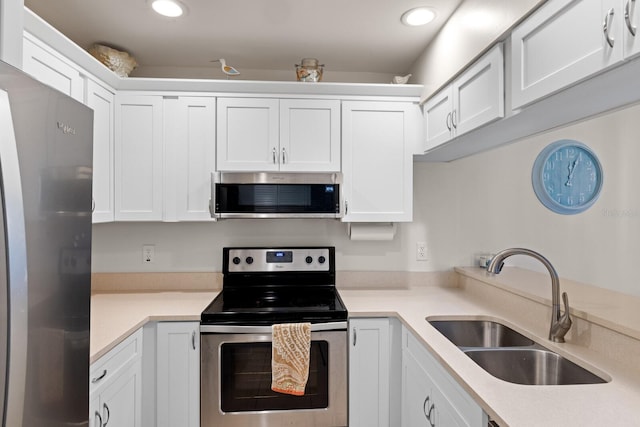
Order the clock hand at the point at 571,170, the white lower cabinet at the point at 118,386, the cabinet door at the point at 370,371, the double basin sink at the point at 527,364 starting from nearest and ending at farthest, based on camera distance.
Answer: the double basin sink at the point at 527,364 → the white lower cabinet at the point at 118,386 → the cabinet door at the point at 370,371 → the clock hand at the point at 571,170

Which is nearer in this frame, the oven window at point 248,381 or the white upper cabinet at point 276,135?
the oven window at point 248,381

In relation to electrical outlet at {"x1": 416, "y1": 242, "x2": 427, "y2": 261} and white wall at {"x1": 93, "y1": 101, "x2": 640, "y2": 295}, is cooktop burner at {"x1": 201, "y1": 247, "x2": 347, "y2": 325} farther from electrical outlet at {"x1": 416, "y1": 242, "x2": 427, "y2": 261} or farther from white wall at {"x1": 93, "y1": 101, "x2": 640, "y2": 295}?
electrical outlet at {"x1": 416, "y1": 242, "x2": 427, "y2": 261}

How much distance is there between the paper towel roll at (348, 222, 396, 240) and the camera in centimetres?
246

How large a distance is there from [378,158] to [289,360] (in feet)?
4.13

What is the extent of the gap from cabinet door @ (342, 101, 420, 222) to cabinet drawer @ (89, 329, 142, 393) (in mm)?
1291

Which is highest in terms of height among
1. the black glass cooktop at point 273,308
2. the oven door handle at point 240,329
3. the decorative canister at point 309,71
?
the decorative canister at point 309,71

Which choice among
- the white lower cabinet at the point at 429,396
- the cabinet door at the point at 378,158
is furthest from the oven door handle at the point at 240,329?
the cabinet door at the point at 378,158

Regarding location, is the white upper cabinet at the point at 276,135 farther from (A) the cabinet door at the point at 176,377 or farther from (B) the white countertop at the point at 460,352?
(A) the cabinet door at the point at 176,377

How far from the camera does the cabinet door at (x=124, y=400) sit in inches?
61.2

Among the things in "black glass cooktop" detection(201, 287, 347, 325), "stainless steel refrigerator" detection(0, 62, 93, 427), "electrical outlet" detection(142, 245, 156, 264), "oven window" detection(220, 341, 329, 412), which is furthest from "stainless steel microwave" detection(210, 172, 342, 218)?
"stainless steel refrigerator" detection(0, 62, 93, 427)

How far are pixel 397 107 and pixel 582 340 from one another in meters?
1.53

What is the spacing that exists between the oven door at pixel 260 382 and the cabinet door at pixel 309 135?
93 cm

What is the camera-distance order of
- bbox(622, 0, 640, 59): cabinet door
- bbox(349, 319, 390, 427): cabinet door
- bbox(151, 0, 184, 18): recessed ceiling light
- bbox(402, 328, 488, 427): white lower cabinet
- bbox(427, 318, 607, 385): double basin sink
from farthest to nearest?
1. bbox(349, 319, 390, 427): cabinet door
2. bbox(151, 0, 184, 18): recessed ceiling light
3. bbox(427, 318, 607, 385): double basin sink
4. bbox(402, 328, 488, 427): white lower cabinet
5. bbox(622, 0, 640, 59): cabinet door

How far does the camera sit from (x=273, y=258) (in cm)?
249
